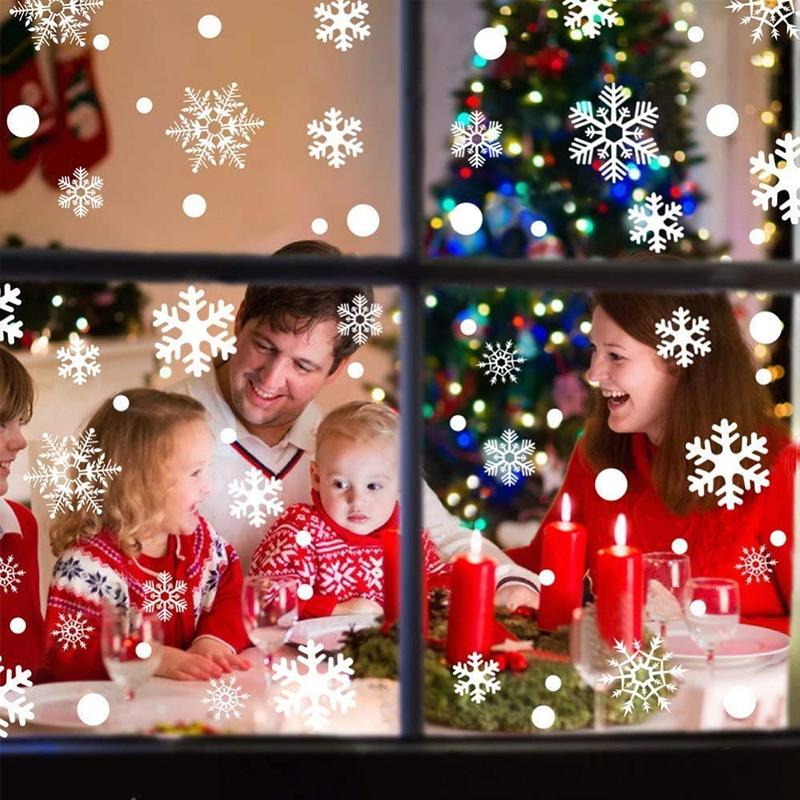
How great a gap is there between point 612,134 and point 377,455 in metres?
0.54

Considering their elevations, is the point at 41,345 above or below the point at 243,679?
above

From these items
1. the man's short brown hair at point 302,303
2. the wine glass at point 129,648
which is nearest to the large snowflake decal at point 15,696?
the wine glass at point 129,648

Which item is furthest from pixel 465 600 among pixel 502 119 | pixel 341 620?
pixel 502 119

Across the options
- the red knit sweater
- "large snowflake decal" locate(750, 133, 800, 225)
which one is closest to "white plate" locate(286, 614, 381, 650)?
the red knit sweater

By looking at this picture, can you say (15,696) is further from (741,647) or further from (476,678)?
(741,647)

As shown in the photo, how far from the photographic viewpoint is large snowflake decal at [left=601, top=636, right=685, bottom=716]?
1.42m

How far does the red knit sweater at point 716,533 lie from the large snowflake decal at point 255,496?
34 centimetres

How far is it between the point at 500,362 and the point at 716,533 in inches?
15.0

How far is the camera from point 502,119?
1.45 meters

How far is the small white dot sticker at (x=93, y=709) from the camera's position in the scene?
1401mm

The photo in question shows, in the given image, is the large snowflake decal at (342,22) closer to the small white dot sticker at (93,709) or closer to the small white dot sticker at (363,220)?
the small white dot sticker at (363,220)

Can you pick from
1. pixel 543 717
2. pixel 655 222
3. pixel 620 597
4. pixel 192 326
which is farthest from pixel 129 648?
pixel 655 222

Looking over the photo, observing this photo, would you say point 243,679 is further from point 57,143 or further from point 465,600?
point 57,143

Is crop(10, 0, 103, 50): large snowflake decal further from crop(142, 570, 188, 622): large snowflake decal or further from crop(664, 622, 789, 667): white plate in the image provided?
crop(664, 622, 789, 667): white plate
